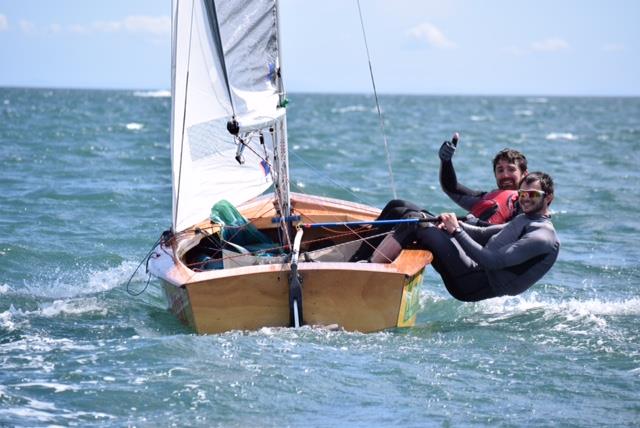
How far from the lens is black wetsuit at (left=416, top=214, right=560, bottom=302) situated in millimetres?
6484

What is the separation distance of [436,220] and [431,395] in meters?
1.62

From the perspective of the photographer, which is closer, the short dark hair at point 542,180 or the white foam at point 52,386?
the white foam at point 52,386

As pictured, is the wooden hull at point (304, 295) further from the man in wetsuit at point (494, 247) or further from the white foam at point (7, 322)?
the white foam at point (7, 322)

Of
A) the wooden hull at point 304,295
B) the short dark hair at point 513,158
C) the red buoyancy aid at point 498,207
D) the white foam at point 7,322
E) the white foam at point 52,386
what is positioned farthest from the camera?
the short dark hair at point 513,158

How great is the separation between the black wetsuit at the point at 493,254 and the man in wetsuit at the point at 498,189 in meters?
0.29

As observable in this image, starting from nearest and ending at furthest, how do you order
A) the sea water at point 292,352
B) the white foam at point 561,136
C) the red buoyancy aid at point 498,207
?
the sea water at point 292,352, the red buoyancy aid at point 498,207, the white foam at point 561,136

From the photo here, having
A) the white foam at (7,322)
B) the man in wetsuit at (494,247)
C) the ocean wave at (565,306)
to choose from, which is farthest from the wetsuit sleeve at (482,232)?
the white foam at (7,322)

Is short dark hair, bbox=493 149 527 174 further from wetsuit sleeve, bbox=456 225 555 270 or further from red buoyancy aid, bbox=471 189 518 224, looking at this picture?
wetsuit sleeve, bbox=456 225 555 270

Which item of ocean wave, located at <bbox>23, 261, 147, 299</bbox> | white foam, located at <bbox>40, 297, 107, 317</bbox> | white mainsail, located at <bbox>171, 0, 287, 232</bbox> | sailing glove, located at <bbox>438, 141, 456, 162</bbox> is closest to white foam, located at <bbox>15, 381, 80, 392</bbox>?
white mainsail, located at <bbox>171, 0, 287, 232</bbox>

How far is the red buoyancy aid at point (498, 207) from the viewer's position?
281 inches

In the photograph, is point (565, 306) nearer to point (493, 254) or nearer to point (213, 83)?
point (493, 254)

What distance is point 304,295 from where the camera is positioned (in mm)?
6191

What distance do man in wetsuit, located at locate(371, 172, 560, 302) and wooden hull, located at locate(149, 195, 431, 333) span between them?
0.46m

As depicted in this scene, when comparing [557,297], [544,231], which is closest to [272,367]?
[544,231]
